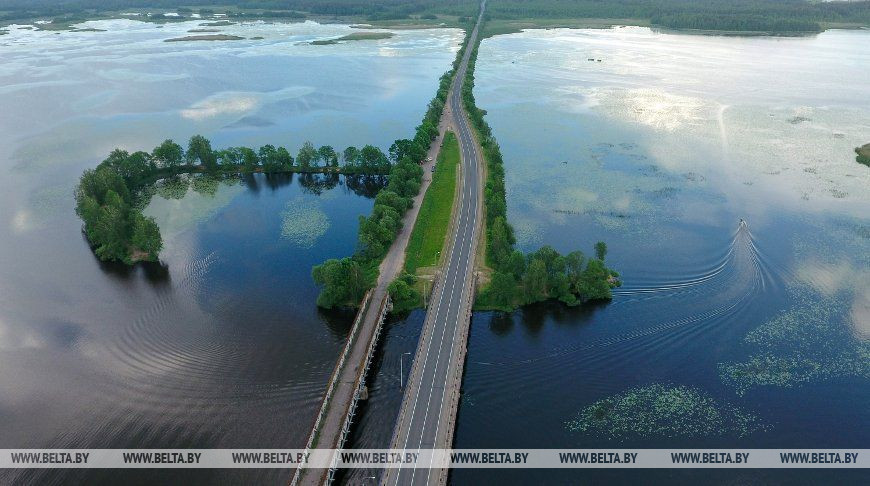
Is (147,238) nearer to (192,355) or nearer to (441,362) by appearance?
(192,355)

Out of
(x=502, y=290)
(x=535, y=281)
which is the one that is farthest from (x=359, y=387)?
(x=535, y=281)

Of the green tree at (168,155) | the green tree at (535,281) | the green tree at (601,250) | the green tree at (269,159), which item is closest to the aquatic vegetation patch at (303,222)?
the green tree at (269,159)

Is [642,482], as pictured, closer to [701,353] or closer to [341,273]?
[701,353]

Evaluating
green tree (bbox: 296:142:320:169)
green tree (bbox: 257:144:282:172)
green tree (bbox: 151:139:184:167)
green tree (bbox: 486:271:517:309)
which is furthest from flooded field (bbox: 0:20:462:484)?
green tree (bbox: 486:271:517:309)

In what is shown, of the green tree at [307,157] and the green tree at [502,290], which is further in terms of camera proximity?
the green tree at [307,157]

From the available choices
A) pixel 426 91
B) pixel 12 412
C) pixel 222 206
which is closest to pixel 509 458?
pixel 12 412

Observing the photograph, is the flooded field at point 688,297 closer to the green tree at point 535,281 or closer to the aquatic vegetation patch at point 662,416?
the aquatic vegetation patch at point 662,416
